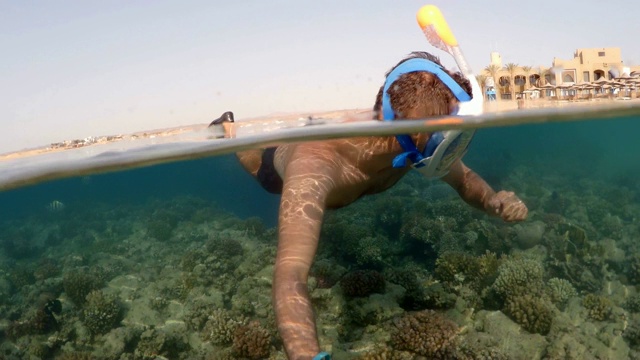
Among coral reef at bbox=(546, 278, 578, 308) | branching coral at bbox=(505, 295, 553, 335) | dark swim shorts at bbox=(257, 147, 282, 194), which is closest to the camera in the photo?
dark swim shorts at bbox=(257, 147, 282, 194)

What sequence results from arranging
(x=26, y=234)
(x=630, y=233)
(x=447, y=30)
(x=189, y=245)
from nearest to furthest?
(x=447, y=30) < (x=630, y=233) < (x=189, y=245) < (x=26, y=234)

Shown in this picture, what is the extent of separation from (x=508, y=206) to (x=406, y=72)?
2.15 metres

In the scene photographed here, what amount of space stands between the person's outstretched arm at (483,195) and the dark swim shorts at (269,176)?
2.39 metres

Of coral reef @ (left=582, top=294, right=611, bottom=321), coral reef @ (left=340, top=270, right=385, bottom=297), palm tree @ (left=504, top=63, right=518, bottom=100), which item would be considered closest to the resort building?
palm tree @ (left=504, top=63, right=518, bottom=100)

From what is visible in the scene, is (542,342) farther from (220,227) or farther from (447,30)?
(220,227)

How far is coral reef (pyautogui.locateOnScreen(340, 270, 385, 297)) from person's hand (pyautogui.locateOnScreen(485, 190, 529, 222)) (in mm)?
3254

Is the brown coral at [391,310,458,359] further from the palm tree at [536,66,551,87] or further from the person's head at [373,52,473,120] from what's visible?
the palm tree at [536,66,551,87]

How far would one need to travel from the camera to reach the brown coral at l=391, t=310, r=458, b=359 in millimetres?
6504

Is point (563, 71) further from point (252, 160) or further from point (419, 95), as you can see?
point (419, 95)

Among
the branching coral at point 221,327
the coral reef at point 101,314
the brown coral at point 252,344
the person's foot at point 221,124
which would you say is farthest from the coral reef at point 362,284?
the coral reef at point 101,314

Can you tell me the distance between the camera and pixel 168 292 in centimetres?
954

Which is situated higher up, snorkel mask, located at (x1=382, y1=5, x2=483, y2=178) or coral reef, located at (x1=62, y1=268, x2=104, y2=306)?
snorkel mask, located at (x1=382, y1=5, x2=483, y2=178)

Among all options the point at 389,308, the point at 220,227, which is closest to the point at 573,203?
the point at 389,308

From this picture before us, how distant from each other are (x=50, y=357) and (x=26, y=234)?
17.3m
